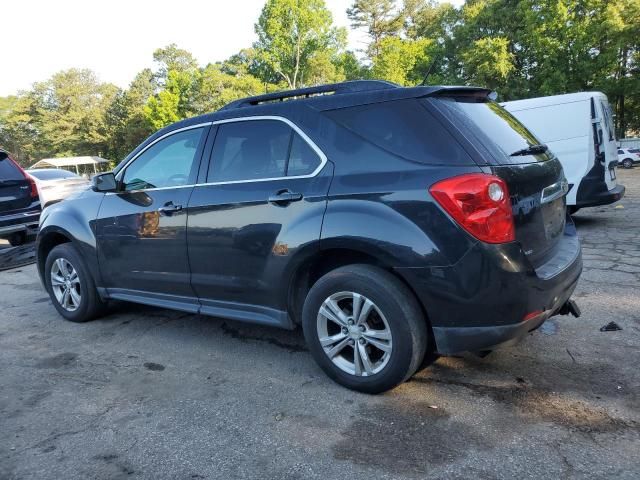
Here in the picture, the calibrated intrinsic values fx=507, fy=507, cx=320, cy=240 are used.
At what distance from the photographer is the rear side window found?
272 centimetres

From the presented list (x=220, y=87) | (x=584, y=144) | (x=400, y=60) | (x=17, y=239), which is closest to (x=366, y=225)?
(x=584, y=144)

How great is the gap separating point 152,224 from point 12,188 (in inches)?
214

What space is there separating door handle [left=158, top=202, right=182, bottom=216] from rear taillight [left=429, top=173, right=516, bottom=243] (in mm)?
1990

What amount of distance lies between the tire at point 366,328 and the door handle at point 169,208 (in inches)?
50.9

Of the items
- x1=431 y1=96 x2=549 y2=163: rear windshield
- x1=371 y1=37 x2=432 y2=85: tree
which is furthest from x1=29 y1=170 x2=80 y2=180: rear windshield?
x1=371 y1=37 x2=432 y2=85: tree

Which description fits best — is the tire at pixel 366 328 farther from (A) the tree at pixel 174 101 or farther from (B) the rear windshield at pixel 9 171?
(A) the tree at pixel 174 101

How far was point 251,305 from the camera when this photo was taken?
3.45 metres

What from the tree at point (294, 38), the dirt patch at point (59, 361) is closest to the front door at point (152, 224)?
the dirt patch at point (59, 361)

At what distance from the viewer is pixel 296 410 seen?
114 inches

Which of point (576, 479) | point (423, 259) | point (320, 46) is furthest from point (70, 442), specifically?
point (320, 46)

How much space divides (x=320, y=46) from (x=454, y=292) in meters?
54.3

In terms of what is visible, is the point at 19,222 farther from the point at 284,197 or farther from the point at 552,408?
the point at 552,408

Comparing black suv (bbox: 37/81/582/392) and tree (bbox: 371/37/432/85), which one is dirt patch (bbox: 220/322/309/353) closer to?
black suv (bbox: 37/81/582/392)

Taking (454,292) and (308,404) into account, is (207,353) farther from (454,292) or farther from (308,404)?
(454,292)
